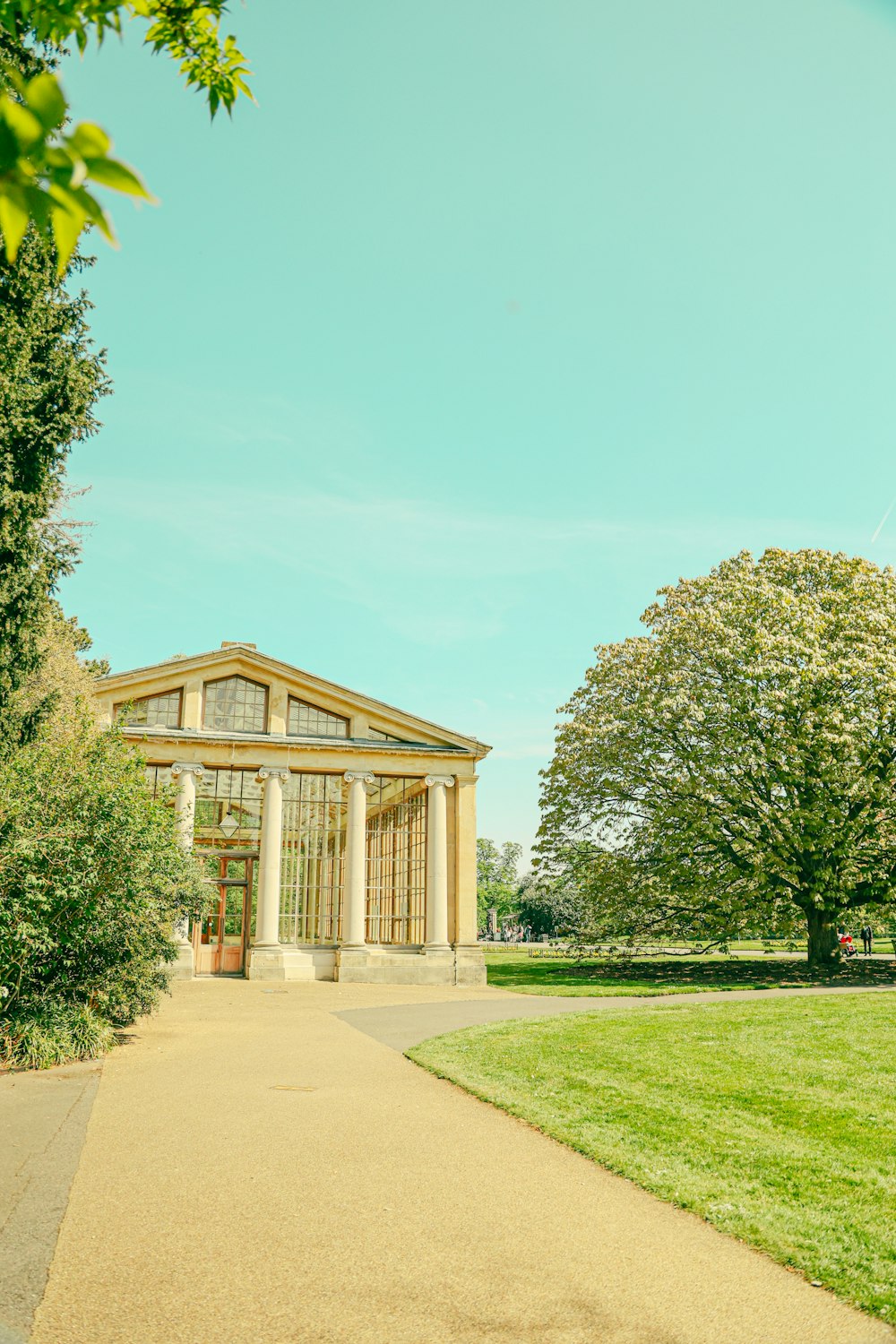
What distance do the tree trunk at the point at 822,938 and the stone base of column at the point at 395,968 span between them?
382 inches

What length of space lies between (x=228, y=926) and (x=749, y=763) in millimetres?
16294

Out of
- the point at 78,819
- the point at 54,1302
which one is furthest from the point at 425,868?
the point at 54,1302

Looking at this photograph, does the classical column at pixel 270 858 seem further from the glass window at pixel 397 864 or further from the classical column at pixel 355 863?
the glass window at pixel 397 864

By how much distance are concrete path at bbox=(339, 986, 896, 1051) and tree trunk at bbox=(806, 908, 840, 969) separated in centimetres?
517

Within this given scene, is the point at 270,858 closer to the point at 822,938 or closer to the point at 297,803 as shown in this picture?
the point at 297,803

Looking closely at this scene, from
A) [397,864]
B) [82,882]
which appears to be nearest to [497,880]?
[397,864]

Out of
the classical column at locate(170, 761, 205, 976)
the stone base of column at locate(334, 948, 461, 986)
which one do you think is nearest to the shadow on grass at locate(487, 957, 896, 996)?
the stone base of column at locate(334, 948, 461, 986)

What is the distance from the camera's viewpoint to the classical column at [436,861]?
29.2 metres

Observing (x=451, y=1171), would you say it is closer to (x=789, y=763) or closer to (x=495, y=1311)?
(x=495, y=1311)

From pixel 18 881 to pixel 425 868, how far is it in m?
19.6

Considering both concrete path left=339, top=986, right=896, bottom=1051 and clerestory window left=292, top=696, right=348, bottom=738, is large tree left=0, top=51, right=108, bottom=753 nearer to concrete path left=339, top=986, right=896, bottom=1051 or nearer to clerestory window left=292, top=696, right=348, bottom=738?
concrete path left=339, top=986, right=896, bottom=1051

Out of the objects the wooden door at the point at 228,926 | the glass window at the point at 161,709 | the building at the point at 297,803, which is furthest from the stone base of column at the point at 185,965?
the glass window at the point at 161,709

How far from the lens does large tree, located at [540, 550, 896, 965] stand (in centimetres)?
2633

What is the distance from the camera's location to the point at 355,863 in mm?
29344
